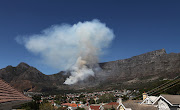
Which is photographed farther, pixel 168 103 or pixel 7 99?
pixel 168 103

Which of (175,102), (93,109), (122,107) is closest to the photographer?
(175,102)

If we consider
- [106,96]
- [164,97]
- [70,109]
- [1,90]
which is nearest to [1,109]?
[1,90]

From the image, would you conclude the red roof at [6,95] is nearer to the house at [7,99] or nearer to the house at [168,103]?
the house at [7,99]

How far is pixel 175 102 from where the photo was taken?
14.0m

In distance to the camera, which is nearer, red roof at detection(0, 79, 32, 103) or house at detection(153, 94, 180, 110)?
red roof at detection(0, 79, 32, 103)

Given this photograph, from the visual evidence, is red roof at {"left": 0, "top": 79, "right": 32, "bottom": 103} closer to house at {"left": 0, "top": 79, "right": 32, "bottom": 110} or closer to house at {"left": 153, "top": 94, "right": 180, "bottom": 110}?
house at {"left": 0, "top": 79, "right": 32, "bottom": 110}

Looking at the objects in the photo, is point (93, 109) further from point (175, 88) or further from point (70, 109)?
→ point (175, 88)

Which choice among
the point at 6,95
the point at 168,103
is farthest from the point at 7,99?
the point at 168,103

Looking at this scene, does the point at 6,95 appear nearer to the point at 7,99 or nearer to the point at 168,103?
the point at 7,99

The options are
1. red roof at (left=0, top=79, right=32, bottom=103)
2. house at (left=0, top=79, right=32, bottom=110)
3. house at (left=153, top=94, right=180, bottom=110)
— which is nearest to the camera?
house at (left=0, top=79, right=32, bottom=110)

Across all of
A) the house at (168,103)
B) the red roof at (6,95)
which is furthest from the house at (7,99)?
the house at (168,103)

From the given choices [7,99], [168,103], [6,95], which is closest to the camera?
[7,99]

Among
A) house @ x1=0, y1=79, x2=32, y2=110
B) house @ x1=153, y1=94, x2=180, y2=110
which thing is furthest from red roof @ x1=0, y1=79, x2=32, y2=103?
house @ x1=153, y1=94, x2=180, y2=110

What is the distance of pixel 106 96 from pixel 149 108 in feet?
292
